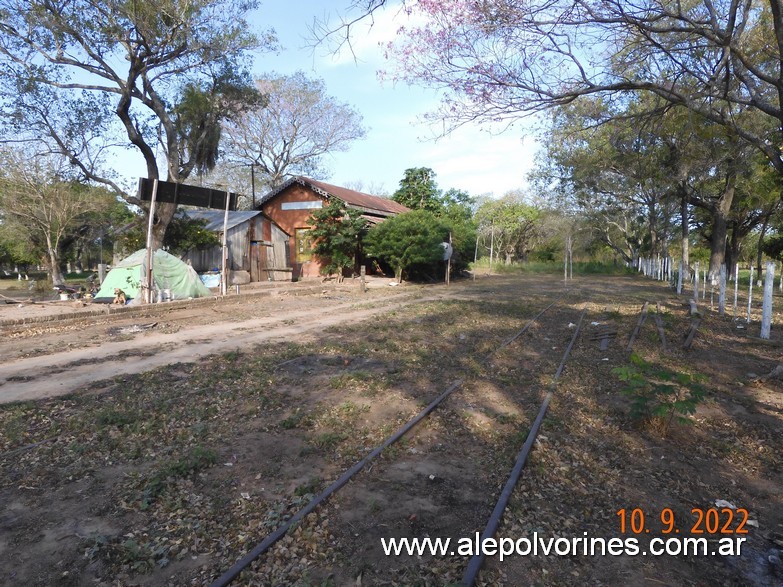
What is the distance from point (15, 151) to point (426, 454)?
88.0ft

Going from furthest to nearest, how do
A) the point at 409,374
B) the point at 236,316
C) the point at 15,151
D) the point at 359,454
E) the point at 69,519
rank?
1. the point at 15,151
2. the point at 236,316
3. the point at 409,374
4. the point at 359,454
5. the point at 69,519

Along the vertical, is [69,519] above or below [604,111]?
below

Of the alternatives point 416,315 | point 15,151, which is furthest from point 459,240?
point 15,151

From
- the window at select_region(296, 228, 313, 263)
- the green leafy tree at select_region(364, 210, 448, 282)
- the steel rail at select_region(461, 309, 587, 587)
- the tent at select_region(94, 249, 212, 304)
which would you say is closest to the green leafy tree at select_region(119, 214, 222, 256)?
the window at select_region(296, 228, 313, 263)

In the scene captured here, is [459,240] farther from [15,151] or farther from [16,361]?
[16,361]

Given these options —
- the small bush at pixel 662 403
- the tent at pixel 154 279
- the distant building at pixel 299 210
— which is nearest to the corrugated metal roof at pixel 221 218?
the distant building at pixel 299 210

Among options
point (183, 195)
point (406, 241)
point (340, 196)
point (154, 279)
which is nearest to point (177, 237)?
point (183, 195)

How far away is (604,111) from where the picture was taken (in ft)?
35.1

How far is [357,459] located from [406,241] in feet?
65.9

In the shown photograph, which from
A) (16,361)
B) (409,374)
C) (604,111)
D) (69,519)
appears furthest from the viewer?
(604,111)

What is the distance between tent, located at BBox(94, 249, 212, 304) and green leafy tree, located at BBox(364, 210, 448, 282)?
36.3ft

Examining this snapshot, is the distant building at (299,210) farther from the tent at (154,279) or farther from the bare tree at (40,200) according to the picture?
the tent at (154,279)

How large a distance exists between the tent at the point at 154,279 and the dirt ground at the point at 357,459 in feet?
17.3

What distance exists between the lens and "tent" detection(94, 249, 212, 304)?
14.5m
